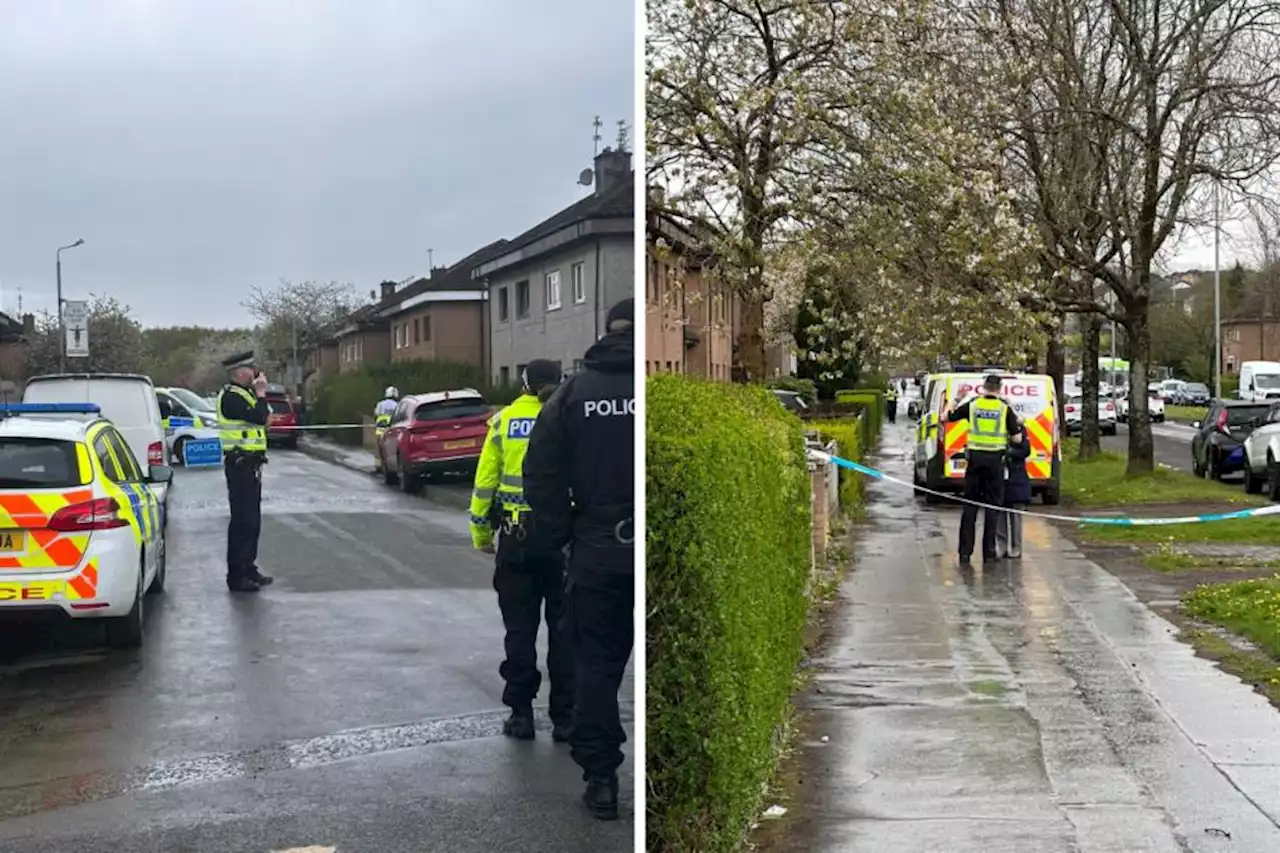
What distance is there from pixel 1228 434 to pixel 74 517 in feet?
78.7

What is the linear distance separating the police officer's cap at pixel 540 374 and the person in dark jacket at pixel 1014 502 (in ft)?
35.7

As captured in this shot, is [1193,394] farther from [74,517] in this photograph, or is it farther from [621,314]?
[74,517]

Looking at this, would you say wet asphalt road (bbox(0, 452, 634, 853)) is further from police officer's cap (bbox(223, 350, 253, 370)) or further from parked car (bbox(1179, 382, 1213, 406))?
parked car (bbox(1179, 382, 1213, 406))

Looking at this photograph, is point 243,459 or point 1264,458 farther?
point 1264,458

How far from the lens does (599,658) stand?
2.99 metres

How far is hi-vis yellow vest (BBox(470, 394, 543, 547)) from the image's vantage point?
288cm

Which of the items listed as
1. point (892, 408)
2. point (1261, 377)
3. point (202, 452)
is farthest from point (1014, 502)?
point (892, 408)

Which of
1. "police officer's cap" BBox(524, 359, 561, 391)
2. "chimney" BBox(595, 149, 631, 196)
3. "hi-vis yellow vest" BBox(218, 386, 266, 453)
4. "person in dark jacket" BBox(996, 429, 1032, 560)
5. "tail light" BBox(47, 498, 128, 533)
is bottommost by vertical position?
"person in dark jacket" BBox(996, 429, 1032, 560)

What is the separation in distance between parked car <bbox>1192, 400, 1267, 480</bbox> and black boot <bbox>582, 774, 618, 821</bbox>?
22.7 m

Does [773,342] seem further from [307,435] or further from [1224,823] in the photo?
[307,435]

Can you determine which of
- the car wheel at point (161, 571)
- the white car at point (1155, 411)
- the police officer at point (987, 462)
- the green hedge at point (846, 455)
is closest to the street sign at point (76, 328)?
the car wheel at point (161, 571)

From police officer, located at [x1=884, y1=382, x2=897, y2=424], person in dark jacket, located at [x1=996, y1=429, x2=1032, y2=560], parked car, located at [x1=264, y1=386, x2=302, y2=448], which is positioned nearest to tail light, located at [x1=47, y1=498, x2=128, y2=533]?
parked car, located at [x1=264, y1=386, x2=302, y2=448]

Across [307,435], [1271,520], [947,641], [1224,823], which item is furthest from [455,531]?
[1271,520]

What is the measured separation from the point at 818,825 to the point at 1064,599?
20.6 feet
